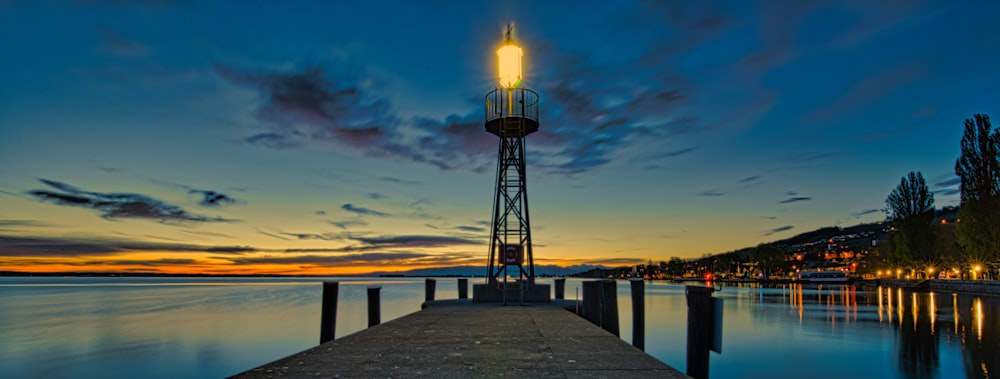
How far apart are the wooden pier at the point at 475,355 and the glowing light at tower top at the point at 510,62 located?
12.5m

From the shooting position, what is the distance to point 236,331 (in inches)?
1277

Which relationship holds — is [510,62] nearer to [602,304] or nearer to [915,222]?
[602,304]

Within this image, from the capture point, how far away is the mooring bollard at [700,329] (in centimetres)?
1068

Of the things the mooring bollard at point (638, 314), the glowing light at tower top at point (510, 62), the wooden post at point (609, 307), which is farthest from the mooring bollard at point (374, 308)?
the glowing light at tower top at point (510, 62)

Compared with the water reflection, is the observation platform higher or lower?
higher

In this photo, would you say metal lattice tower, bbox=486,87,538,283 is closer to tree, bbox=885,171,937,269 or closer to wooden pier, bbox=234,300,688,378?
wooden pier, bbox=234,300,688,378

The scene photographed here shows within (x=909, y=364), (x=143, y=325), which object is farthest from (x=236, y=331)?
(x=909, y=364)

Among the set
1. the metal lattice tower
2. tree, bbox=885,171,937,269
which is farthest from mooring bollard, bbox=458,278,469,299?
tree, bbox=885,171,937,269

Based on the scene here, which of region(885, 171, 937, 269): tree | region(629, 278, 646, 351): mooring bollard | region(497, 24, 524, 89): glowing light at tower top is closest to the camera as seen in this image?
region(629, 278, 646, 351): mooring bollard

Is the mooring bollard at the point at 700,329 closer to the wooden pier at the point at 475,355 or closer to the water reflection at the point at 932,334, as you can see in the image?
the wooden pier at the point at 475,355

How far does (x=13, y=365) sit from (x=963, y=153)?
81.1m

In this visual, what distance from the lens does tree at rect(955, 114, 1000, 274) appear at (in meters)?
61.8

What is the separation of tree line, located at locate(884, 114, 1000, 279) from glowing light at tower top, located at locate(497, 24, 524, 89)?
192 ft

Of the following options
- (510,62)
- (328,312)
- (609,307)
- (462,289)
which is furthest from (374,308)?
(510,62)
